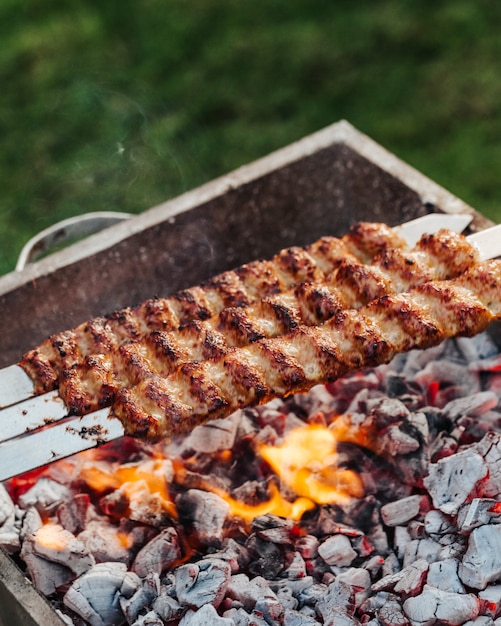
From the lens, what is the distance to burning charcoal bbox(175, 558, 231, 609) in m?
2.75

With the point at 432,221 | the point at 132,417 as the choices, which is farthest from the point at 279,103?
the point at 132,417

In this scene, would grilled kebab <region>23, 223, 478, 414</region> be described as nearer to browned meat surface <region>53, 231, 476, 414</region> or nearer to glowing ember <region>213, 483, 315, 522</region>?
browned meat surface <region>53, 231, 476, 414</region>

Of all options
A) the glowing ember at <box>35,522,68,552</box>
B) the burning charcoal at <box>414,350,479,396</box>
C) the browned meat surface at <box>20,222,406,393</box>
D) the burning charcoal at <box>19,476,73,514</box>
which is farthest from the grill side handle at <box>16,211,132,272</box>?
the burning charcoal at <box>414,350,479,396</box>

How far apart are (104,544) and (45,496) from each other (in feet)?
1.19

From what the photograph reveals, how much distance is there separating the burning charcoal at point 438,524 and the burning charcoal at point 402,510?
0.25 feet

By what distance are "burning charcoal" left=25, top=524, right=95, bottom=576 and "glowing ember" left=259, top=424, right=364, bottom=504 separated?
0.79 meters

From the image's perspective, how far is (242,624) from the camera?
270 cm

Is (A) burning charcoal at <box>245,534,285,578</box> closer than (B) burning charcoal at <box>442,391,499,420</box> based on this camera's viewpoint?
Yes

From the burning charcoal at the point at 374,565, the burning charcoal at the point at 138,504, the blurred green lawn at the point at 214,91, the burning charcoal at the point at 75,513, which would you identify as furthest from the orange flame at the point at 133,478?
the blurred green lawn at the point at 214,91

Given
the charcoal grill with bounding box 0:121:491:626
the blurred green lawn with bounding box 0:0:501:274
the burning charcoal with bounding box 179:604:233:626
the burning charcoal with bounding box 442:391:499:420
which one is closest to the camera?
the burning charcoal with bounding box 179:604:233:626

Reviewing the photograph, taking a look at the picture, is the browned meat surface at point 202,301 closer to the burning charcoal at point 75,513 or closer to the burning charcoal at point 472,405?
the burning charcoal at point 75,513

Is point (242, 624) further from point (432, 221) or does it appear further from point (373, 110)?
point (373, 110)

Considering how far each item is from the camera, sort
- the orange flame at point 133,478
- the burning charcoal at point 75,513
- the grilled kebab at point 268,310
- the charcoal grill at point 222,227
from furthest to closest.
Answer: the charcoal grill at point 222,227
the orange flame at point 133,478
the burning charcoal at point 75,513
the grilled kebab at point 268,310

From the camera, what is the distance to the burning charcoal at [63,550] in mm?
2918
